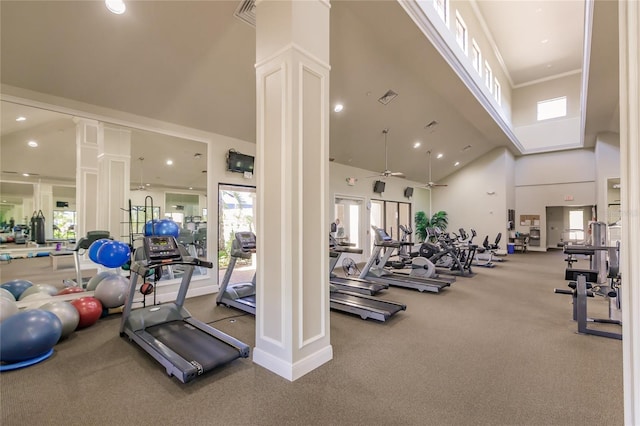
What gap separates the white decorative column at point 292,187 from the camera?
9.17 ft

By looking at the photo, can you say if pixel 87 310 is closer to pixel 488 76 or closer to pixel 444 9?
pixel 444 9

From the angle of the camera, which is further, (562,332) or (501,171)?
(501,171)

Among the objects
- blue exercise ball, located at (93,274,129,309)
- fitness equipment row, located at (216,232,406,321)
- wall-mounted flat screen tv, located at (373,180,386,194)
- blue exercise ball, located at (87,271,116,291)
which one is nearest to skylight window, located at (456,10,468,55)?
wall-mounted flat screen tv, located at (373,180,386,194)

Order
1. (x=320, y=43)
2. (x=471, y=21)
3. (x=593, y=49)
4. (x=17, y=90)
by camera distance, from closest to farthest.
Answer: (x=320, y=43), (x=17, y=90), (x=593, y=49), (x=471, y=21)

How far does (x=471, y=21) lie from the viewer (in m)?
8.88

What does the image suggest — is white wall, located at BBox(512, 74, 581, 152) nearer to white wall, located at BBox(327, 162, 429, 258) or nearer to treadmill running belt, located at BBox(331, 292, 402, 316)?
white wall, located at BBox(327, 162, 429, 258)

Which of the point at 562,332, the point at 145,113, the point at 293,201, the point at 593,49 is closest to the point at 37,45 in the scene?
the point at 145,113

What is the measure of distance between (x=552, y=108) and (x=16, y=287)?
17528 millimetres

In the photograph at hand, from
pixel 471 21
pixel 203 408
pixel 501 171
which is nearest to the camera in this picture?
pixel 203 408

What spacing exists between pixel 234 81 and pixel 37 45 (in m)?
2.32

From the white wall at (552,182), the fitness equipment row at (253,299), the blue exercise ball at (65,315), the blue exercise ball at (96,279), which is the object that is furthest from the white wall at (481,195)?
the blue exercise ball at (65,315)

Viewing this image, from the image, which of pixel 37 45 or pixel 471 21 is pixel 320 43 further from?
Answer: pixel 471 21

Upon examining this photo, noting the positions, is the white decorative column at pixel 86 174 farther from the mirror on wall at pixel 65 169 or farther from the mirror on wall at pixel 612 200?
the mirror on wall at pixel 612 200

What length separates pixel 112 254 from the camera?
157 inches
